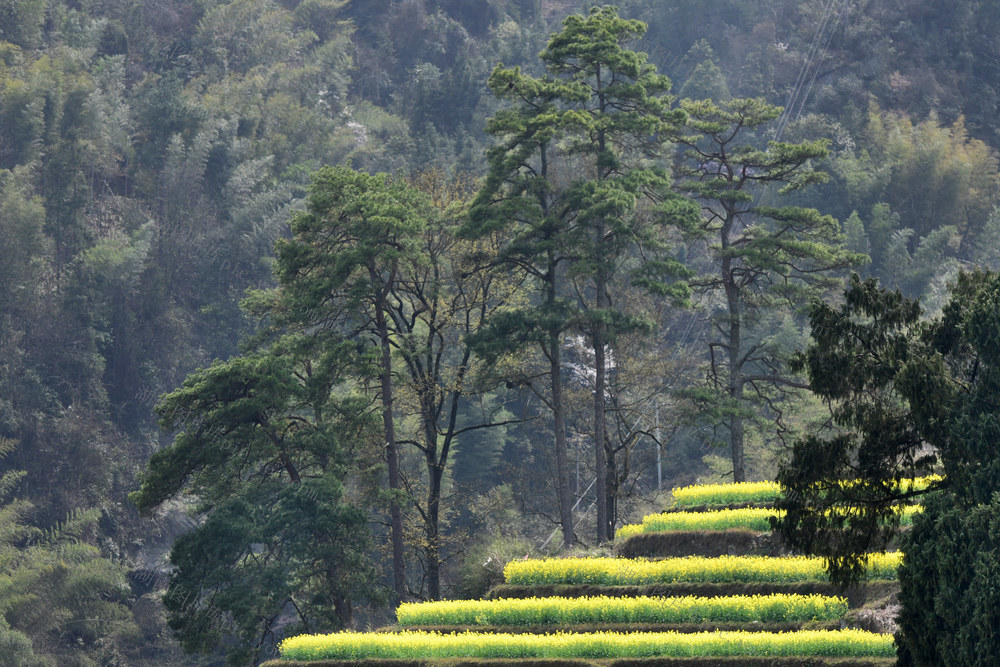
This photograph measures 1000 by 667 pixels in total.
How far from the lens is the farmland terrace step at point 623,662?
1750 cm

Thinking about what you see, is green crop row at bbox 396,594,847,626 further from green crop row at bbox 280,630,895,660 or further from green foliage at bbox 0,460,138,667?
green foliage at bbox 0,460,138,667

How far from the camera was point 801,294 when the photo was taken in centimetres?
3441

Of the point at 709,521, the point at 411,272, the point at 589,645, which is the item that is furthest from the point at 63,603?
the point at 589,645

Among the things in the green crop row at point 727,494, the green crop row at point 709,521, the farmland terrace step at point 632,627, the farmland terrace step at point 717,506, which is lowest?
the farmland terrace step at point 632,627

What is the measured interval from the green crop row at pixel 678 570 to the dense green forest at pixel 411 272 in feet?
7.37

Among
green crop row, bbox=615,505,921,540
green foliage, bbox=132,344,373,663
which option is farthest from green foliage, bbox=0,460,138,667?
green crop row, bbox=615,505,921,540

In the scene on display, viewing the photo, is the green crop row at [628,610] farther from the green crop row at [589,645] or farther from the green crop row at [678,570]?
the green crop row at [678,570]

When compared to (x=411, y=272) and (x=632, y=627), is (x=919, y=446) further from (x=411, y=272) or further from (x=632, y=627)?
(x=411, y=272)

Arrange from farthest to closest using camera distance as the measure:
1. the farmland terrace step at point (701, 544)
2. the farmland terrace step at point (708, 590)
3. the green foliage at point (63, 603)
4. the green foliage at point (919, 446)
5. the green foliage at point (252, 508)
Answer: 1. the green foliage at point (63, 603)
2. the green foliage at point (252, 508)
3. the farmland terrace step at point (701, 544)
4. the farmland terrace step at point (708, 590)
5. the green foliage at point (919, 446)

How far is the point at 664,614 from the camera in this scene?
21078 millimetres

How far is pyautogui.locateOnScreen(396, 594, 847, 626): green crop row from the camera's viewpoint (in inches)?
791

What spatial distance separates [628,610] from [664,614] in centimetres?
66

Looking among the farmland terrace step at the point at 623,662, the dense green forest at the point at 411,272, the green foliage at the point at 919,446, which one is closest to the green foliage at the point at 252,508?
the dense green forest at the point at 411,272

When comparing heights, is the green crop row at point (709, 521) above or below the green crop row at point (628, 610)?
above
